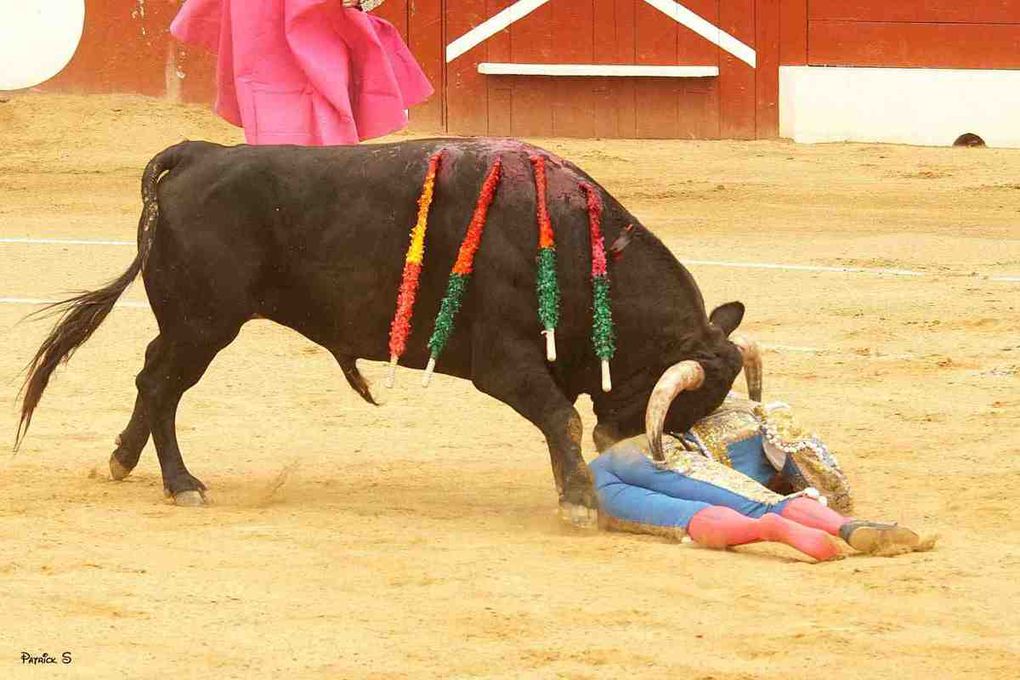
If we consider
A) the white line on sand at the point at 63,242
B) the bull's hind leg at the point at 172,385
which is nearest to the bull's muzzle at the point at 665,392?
the bull's hind leg at the point at 172,385

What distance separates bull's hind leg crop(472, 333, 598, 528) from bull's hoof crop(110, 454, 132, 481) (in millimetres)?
987

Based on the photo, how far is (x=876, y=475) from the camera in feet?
15.9

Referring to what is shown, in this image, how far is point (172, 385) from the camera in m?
4.70

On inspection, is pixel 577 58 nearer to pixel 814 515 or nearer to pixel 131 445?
pixel 131 445

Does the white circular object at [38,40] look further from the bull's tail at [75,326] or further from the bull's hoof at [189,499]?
the bull's hoof at [189,499]

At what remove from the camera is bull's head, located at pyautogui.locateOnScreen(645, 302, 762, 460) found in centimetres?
423

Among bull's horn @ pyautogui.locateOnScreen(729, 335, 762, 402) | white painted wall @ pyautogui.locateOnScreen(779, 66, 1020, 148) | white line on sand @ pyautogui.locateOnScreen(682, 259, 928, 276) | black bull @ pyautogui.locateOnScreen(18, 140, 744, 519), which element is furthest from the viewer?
white painted wall @ pyautogui.locateOnScreen(779, 66, 1020, 148)

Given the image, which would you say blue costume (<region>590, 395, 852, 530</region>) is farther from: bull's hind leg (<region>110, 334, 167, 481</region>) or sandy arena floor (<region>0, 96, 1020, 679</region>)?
bull's hind leg (<region>110, 334, 167, 481</region>)

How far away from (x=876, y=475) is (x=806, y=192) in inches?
240

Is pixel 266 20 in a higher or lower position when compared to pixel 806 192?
higher

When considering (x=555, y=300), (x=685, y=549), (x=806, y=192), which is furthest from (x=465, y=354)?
(x=806, y=192)

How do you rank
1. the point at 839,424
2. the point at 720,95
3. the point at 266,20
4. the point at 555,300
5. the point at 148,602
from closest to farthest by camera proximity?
1. the point at 148,602
2. the point at 555,300
3. the point at 839,424
4. the point at 266,20
5. the point at 720,95

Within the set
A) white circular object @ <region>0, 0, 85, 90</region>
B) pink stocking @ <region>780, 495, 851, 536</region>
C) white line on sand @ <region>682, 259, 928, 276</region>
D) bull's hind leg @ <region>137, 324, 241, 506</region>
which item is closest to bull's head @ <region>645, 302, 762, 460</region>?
pink stocking @ <region>780, 495, 851, 536</region>

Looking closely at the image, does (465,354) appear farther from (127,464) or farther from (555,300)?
(127,464)
